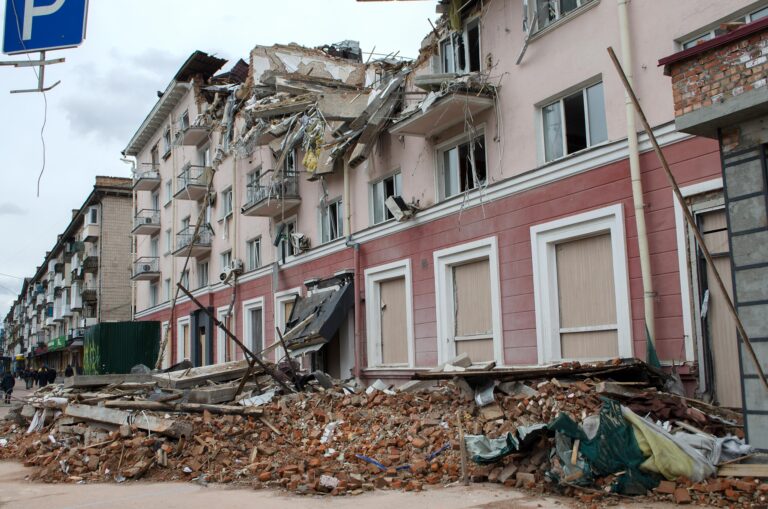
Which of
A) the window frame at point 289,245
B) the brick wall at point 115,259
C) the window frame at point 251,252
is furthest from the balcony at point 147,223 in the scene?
the brick wall at point 115,259

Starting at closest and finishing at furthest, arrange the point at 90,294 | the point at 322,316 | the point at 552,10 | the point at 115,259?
the point at 552,10
the point at 322,316
the point at 115,259
the point at 90,294

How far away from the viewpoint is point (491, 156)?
551 inches

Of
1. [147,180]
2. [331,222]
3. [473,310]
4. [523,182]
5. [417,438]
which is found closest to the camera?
[417,438]

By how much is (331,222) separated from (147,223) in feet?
63.5

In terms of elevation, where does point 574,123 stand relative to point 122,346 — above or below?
above

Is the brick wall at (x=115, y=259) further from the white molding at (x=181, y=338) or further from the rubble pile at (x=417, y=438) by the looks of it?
the rubble pile at (x=417, y=438)

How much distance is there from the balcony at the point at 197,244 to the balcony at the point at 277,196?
6226 mm

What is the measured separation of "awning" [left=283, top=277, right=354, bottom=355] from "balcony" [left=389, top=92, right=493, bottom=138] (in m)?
4.63

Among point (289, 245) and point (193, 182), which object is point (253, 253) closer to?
point (289, 245)

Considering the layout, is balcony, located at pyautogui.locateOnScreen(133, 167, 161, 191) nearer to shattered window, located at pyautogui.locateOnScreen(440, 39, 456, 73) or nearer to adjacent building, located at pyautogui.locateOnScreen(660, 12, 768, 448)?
shattered window, located at pyautogui.locateOnScreen(440, 39, 456, 73)

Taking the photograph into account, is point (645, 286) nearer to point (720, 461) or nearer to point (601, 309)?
point (601, 309)

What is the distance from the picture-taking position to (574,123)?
12445 mm

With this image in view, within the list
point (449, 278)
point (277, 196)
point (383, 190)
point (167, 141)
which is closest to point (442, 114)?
point (449, 278)

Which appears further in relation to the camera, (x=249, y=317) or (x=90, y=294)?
(x=90, y=294)
